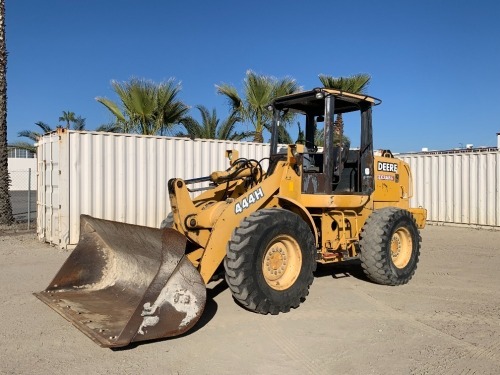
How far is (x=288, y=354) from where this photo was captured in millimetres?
4414

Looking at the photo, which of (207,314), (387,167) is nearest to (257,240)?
(207,314)

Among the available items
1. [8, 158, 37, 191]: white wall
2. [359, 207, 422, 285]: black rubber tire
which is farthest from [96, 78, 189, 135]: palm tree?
[8, 158, 37, 191]: white wall

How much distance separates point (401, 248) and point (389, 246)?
2.27ft

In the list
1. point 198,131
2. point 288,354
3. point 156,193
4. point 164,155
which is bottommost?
point 288,354

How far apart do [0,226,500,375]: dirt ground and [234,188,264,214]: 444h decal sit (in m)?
1.20

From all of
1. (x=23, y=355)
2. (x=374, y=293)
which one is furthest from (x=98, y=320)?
(x=374, y=293)

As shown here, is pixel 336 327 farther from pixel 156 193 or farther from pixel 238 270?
pixel 156 193

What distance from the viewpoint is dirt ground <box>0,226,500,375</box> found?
414 cm

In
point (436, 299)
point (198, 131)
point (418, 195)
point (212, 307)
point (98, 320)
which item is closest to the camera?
point (98, 320)

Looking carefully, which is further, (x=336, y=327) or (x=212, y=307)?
(x=212, y=307)

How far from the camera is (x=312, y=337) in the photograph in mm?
4867

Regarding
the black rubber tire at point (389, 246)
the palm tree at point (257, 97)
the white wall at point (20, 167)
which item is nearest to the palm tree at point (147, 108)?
the palm tree at point (257, 97)

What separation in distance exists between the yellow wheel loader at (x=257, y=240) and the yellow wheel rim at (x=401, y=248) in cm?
2

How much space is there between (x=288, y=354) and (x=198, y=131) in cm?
1399
